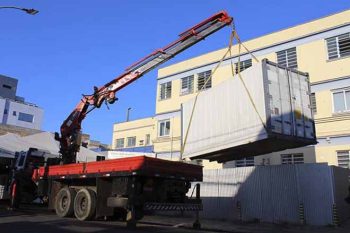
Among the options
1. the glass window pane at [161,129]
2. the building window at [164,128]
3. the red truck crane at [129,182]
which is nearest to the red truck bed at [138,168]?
the red truck crane at [129,182]

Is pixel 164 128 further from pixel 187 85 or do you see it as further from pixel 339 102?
pixel 339 102

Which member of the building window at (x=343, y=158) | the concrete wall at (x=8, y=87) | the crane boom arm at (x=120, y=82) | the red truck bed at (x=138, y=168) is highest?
the concrete wall at (x=8, y=87)

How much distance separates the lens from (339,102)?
2177cm

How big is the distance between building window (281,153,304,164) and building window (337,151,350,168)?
201 cm

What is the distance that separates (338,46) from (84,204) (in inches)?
649

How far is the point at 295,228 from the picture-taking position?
15.8 metres

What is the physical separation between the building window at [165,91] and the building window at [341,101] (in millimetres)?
13052

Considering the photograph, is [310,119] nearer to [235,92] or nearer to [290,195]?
[235,92]

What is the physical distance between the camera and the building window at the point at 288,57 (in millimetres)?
24000

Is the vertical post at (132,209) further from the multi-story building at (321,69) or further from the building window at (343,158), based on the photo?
the building window at (343,158)

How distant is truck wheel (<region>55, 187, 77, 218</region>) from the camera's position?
14758 mm

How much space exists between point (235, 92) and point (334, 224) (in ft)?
22.3

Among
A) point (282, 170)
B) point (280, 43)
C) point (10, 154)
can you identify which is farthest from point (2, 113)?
point (282, 170)

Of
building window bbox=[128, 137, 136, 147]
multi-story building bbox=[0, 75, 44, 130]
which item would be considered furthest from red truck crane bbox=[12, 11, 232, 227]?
multi-story building bbox=[0, 75, 44, 130]
